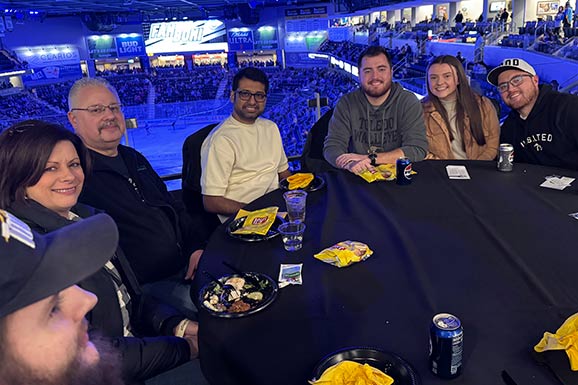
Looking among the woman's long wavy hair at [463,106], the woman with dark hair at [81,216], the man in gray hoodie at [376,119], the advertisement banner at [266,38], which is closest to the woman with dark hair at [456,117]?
the woman's long wavy hair at [463,106]

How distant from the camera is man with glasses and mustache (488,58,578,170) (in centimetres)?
225

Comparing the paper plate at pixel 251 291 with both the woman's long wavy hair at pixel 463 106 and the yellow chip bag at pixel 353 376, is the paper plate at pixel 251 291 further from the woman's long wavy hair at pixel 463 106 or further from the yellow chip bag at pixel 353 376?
the woman's long wavy hair at pixel 463 106

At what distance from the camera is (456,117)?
107 inches

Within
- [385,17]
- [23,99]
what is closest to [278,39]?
[385,17]

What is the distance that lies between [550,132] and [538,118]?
0.31 ft

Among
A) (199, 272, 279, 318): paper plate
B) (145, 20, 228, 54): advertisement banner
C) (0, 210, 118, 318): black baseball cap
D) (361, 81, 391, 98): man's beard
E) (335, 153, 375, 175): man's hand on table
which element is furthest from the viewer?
(145, 20, 228, 54): advertisement banner

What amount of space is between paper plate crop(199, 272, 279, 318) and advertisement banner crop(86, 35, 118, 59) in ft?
94.4

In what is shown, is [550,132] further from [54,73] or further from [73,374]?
[54,73]

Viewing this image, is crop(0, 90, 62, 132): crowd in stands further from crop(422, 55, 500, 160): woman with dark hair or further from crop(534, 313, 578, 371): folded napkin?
crop(534, 313, 578, 371): folded napkin

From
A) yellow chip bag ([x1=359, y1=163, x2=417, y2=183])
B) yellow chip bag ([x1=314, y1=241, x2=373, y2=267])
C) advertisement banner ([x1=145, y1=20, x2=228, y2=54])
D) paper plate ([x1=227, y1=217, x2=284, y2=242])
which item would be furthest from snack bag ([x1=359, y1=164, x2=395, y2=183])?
advertisement banner ([x1=145, y1=20, x2=228, y2=54])

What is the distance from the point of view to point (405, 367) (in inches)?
34.8

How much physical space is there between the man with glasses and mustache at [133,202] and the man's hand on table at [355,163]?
0.83 meters

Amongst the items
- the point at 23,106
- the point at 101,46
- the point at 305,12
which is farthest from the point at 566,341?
the point at 101,46

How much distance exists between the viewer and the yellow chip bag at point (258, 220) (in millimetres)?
1563
